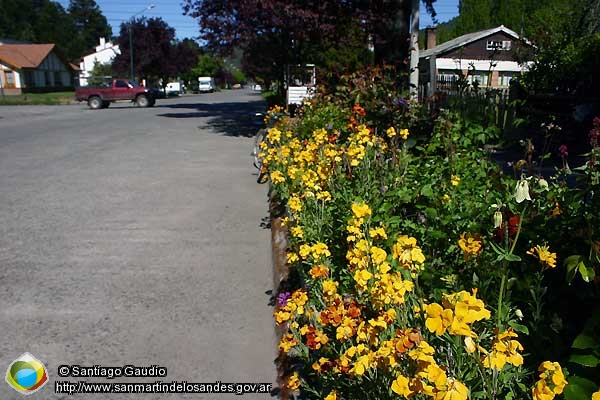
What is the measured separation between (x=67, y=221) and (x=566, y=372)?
607 cm

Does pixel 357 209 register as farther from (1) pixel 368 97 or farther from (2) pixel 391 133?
(1) pixel 368 97

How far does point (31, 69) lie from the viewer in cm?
6856

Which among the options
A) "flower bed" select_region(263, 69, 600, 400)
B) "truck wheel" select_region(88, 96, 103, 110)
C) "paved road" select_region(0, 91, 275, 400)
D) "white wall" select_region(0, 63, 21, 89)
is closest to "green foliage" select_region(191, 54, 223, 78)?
"white wall" select_region(0, 63, 21, 89)

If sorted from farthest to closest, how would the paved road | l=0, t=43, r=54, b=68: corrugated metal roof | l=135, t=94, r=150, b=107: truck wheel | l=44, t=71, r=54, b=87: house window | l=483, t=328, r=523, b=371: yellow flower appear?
l=44, t=71, r=54, b=87: house window
l=0, t=43, r=54, b=68: corrugated metal roof
l=135, t=94, r=150, b=107: truck wheel
the paved road
l=483, t=328, r=523, b=371: yellow flower

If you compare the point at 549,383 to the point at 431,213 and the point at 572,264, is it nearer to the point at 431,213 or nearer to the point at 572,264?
the point at 572,264

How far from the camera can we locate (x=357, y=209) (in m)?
2.36

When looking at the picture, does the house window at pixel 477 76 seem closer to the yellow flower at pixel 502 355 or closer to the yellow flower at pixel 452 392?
the yellow flower at pixel 502 355

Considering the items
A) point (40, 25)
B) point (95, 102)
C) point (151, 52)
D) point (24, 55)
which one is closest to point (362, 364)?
point (95, 102)

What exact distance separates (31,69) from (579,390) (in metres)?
78.0

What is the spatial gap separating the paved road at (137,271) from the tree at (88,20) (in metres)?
137

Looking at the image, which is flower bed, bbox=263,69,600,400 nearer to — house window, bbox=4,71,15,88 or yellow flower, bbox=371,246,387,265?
yellow flower, bbox=371,246,387,265

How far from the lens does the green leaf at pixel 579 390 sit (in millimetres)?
1359

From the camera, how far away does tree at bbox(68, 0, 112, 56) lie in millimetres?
133125

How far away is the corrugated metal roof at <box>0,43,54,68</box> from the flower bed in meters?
71.9
